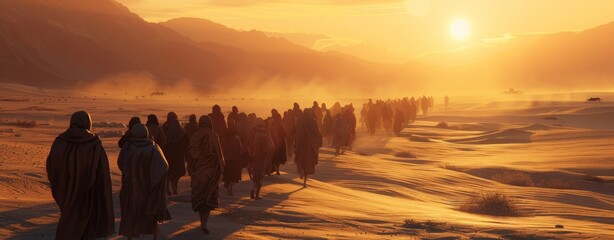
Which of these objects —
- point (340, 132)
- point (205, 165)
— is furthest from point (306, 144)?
point (340, 132)

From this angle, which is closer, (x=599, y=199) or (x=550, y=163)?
(x=599, y=199)

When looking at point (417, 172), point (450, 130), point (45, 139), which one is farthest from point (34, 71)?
point (417, 172)

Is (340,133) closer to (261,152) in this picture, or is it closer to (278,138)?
(278,138)

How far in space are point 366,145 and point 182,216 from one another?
22318mm

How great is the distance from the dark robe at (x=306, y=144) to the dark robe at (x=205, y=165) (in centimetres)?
576

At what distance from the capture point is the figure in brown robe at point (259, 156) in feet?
44.8

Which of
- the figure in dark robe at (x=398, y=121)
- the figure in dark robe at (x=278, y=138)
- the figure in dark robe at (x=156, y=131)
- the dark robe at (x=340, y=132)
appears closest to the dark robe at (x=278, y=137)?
the figure in dark robe at (x=278, y=138)

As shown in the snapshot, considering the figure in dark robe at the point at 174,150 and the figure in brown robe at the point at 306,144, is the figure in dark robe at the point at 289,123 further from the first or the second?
the figure in dark robe at the point at 174,150

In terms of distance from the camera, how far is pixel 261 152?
1395cm

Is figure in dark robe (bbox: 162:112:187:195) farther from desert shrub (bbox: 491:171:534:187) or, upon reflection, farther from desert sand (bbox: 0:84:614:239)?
desert shrub (bbox: 491:171:534:187)

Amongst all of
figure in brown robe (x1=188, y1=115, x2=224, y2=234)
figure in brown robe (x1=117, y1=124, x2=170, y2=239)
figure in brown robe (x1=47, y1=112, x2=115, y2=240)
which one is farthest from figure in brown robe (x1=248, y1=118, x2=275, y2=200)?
figure in brown robe (x1=47, y1=112, x2=115, y2=240)

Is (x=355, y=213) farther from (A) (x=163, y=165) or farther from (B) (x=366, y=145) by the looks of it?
(B) (x=366, y=145)

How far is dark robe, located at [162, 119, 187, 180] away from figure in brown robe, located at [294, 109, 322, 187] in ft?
10.6

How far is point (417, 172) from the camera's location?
21.9 meters
